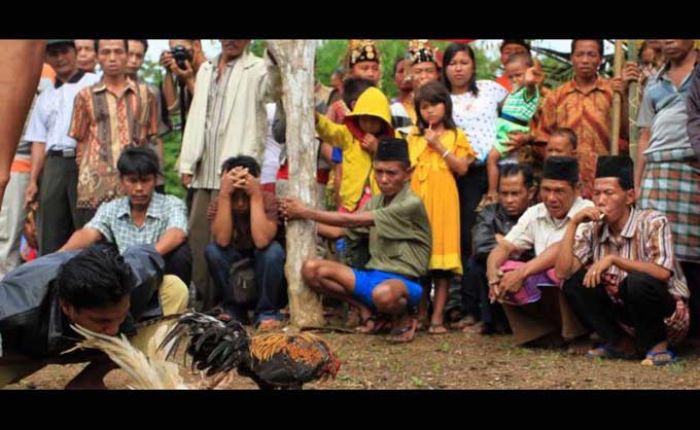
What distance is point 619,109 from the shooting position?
8125 mm

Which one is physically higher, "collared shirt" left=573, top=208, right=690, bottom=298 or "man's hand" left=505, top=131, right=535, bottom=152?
"man's hand" left=505, top=131, right=535, bottom=152

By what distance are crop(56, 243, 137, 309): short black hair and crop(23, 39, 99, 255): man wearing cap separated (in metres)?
3.86

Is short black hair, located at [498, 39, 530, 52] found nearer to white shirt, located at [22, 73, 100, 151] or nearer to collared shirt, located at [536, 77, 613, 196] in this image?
collared shirt, located at [536, 77, 613, 196]

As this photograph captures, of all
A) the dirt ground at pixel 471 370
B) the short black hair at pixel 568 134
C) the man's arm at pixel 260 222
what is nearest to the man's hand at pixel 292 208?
the man's arm at pixel 260 222

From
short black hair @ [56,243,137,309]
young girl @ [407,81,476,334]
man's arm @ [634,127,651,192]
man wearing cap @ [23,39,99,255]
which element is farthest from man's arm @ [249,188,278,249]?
short black hair @ [56,243,137,309]

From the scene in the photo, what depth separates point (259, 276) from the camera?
27.6 ft

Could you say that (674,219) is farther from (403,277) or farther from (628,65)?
(403,277)

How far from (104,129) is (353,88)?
1.83 metres

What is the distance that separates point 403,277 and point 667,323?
1.77 meters

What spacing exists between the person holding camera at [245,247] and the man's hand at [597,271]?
220 centimetres

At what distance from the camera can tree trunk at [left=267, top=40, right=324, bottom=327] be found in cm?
830

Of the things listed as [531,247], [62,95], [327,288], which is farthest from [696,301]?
[62,95]

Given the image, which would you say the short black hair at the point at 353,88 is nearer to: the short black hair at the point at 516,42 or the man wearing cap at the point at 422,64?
the man wearing cap at the point at 422,64

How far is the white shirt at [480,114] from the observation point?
28.1 ft
